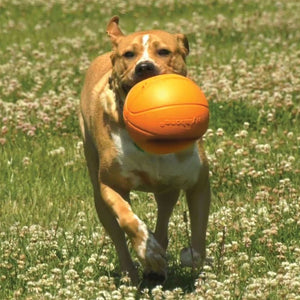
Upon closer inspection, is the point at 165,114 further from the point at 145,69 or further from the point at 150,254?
the point at 150,254

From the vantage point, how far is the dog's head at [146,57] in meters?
7.35

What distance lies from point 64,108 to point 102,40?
5683mm

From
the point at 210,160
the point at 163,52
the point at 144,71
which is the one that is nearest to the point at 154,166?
the point at 144,71

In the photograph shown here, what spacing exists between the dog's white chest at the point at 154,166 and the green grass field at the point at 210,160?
0.51 m

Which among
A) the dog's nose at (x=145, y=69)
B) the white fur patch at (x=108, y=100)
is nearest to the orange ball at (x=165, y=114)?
the dog's nose at (x=145, y=69)

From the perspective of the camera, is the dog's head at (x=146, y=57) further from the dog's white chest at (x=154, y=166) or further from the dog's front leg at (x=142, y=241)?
the dog's front leg at (x=142, y=241)

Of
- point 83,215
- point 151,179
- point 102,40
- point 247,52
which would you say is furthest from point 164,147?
point 102,40

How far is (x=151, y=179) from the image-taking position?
7578mm

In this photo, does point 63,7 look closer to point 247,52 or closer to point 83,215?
point 247,52

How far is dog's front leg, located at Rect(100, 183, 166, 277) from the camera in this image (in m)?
7.19

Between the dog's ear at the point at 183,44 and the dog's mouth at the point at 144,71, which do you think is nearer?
the dog's mouth at the point at 144,71

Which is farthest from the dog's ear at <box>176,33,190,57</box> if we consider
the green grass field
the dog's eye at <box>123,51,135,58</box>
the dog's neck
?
the green grass field

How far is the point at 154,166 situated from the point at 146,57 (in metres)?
0.74

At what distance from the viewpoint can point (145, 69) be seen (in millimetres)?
7301
